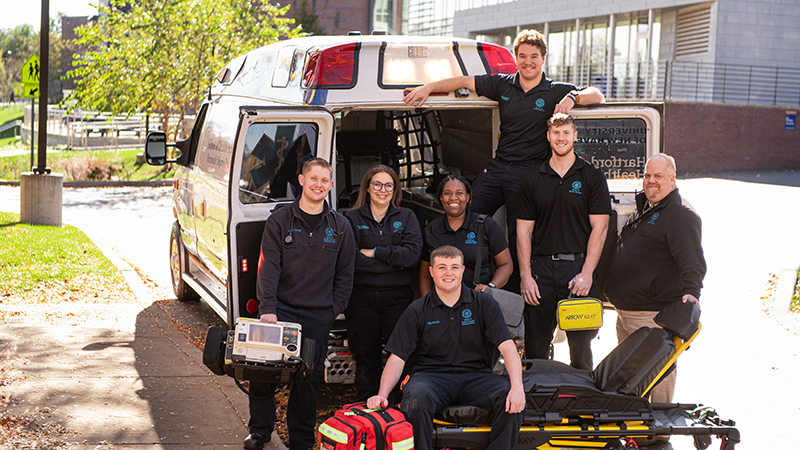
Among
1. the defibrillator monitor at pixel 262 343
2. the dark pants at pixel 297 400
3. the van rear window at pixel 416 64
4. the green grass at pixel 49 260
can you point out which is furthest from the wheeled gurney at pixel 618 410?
the green grass at pixel 49 260

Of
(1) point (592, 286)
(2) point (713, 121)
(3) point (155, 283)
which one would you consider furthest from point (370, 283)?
(2) point (713, 121)

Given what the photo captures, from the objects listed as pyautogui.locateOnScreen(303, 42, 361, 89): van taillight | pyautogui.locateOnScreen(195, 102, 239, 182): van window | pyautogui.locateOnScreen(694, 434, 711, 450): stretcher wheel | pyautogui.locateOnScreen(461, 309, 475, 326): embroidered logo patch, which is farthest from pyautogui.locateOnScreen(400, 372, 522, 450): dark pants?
pyautogui.locateOnScreen(195, 102, 239, 182): van window

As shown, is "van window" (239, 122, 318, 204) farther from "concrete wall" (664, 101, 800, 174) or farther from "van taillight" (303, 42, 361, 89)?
"concrete wall" (664, 101, 800, 174)

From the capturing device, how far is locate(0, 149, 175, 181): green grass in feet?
74.8

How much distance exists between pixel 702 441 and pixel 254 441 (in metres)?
2.70

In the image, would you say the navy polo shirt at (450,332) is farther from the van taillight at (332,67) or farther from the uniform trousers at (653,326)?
the van taillight at (332,67)

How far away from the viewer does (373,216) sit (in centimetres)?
529

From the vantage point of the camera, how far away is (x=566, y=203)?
5.36 meters

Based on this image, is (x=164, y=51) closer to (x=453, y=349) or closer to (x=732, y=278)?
(x=732, y=278)

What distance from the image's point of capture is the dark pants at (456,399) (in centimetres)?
434

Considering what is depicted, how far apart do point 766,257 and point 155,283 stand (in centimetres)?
909

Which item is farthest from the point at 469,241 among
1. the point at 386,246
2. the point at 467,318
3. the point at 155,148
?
the point at 155,148

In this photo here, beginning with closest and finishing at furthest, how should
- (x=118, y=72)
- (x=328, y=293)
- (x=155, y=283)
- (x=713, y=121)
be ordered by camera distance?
(x=328, y=293)
(x=155, y=283)
(x=118, y=72)
(x=713, y=121)

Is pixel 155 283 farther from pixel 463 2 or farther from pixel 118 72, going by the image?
pixel 463 2
